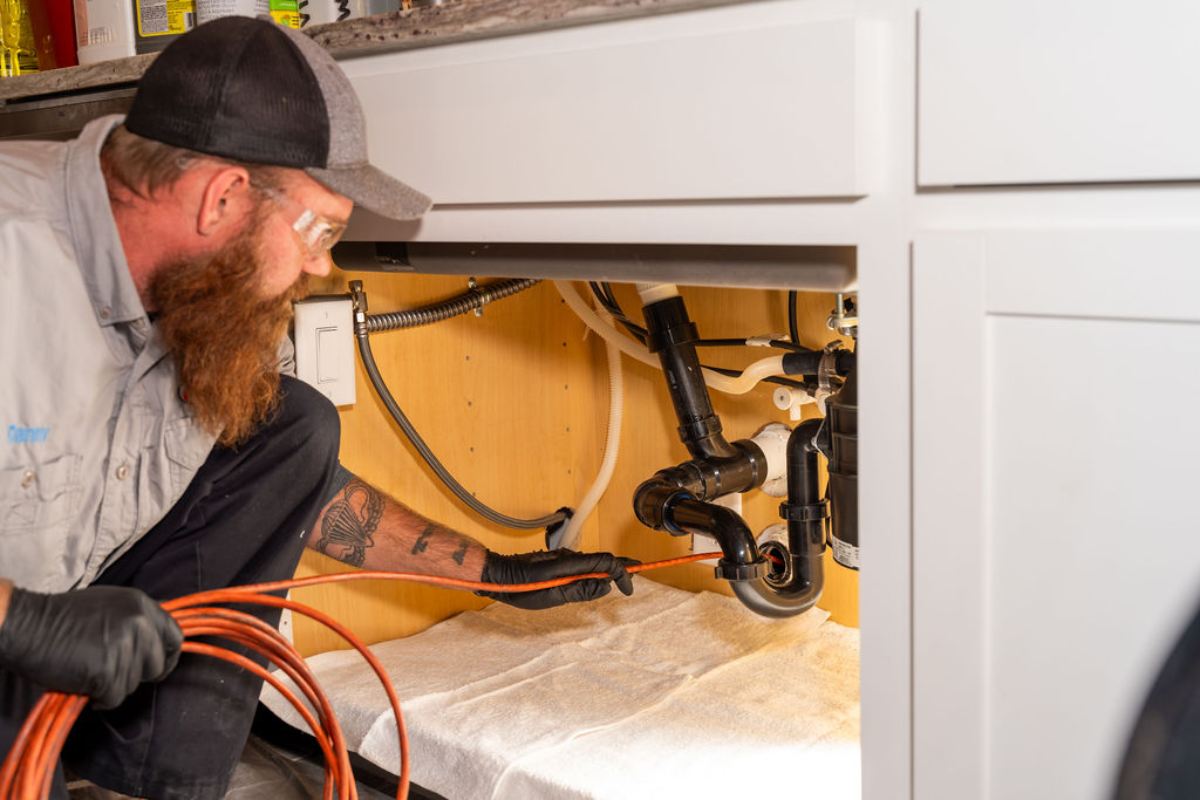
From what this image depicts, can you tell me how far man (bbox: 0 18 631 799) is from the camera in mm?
860

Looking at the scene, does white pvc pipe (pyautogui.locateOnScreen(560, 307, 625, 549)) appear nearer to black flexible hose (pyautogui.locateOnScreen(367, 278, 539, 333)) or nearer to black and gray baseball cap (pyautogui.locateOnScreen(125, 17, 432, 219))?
black flexible hose (pyautogui.locateOnScreen(367, 278, 539, 333))

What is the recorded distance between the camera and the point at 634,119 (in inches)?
33.4

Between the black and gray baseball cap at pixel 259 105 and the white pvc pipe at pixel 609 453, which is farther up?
the black and gray baseball cap at pixel 259 105

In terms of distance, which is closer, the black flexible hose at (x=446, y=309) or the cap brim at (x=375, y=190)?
the cap brim at (x=375, y=190)

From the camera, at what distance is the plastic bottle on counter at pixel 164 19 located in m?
1.29

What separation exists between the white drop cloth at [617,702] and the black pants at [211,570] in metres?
0.20

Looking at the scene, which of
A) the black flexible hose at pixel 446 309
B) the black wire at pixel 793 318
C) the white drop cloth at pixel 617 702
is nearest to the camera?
the white drop cloth at pixel 617 702

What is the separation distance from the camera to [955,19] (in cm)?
69

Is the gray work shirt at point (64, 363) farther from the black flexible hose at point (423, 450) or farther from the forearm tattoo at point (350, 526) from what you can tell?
the black flexible hose at point (423, 450)

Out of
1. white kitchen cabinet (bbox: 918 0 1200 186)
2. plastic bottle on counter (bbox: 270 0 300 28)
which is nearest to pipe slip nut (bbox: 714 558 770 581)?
white kitchen cabinet (bbox: 918 0 1200 186)

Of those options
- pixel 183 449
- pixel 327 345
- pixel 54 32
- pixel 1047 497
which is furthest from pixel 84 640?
pixel 54 32

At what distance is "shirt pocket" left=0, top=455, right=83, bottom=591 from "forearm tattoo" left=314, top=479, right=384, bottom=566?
12.8 inches

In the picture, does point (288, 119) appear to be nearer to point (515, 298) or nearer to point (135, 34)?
point (135, 34)

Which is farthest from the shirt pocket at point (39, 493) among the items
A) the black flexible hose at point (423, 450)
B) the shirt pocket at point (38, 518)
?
the black flexible hose at point (423, 450)
